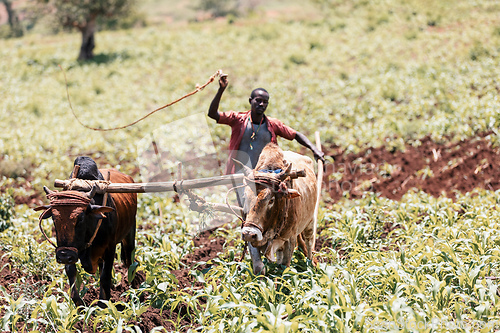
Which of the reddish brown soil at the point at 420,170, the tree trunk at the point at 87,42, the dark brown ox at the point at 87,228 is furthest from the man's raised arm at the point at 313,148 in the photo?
the tree trunk at the point at 87,42

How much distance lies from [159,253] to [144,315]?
4.58 feet

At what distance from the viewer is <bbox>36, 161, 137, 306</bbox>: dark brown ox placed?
180 inches

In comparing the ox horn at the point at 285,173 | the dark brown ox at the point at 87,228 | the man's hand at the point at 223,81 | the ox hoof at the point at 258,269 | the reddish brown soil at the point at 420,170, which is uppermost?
the man's hand at the point at 223,81

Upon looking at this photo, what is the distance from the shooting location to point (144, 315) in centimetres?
499

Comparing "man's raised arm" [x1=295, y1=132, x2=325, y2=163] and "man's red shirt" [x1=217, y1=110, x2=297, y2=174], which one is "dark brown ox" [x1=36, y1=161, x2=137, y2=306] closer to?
"man's red shirt" [x1=217, y1=110, x2=297, y2=174]

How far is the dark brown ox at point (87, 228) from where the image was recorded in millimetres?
4570

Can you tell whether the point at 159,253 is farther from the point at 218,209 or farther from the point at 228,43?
the point at 228,43

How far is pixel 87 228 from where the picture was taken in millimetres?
4750

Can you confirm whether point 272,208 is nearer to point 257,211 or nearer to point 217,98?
point 257,211

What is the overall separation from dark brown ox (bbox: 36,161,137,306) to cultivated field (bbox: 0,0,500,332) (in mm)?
340

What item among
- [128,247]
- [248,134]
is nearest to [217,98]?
[248,134]

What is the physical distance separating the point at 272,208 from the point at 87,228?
1.90 m

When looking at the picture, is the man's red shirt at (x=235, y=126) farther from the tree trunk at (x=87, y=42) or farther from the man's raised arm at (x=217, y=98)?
the tree trunk at (x=87, y=42)

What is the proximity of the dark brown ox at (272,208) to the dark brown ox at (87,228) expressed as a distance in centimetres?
146
